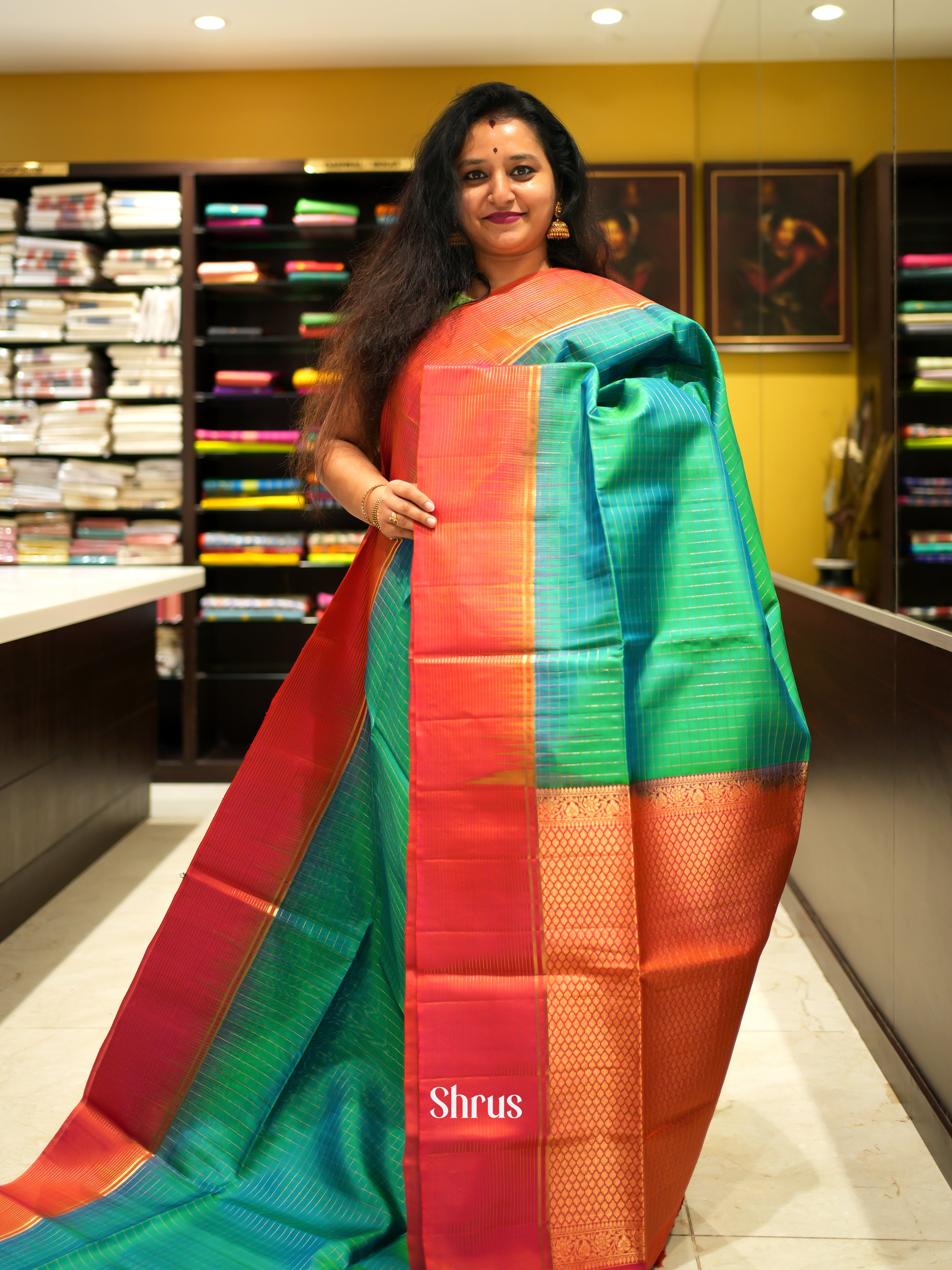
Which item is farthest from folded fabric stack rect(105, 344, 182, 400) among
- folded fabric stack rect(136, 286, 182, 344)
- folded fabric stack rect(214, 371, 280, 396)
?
folded fabric stack rect(214, 371, 280, 396)

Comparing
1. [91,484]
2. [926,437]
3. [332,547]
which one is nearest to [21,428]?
[91,484]

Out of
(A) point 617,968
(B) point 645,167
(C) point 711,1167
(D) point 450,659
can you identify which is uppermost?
(B) point 645,167

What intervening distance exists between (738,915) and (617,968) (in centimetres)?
18

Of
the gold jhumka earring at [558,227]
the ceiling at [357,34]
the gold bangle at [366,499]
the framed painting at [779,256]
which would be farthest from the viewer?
the ceiling at [357,34]

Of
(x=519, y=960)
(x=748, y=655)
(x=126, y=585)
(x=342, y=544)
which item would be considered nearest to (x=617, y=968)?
(x=519, y=960)

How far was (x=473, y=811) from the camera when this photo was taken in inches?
51.0

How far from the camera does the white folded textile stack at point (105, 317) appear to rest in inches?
167

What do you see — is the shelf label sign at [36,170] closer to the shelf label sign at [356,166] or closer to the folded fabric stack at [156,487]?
the shelf label sign at [356,166]

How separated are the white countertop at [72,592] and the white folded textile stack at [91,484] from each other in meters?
0.58

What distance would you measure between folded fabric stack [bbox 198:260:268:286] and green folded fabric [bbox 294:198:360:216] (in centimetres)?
28

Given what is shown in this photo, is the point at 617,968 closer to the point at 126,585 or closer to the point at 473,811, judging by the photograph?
the point at 473,811

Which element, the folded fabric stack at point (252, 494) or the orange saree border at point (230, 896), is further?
the folded fabric stack at point (252, 494)

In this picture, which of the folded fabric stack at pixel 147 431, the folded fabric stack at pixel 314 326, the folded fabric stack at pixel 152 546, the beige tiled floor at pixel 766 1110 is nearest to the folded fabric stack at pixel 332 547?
the folded fabric stack at pixel 152 546

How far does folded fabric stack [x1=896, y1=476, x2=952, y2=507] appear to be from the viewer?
5.93ft
